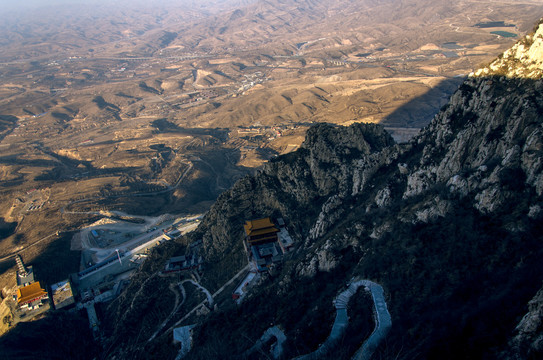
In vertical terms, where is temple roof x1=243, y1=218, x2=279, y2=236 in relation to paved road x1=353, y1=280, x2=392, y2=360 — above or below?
below

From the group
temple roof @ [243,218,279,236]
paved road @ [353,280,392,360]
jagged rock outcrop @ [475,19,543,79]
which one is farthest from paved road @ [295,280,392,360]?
jagged rock outcrop @ [475,19,543,79]

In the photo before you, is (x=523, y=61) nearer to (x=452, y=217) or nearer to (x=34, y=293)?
(x=452, y=217)

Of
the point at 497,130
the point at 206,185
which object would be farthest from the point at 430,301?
the point at 206,185

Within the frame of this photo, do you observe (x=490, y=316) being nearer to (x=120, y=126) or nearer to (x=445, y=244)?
(x=445, y=244)

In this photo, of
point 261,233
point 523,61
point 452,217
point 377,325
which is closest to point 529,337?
point 377,325

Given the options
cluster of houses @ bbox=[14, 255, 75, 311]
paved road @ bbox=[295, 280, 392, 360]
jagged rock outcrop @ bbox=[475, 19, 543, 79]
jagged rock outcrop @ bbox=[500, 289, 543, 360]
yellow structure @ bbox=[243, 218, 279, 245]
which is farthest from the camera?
cluster of houses @ bbox=[14, 255, 75, 311]

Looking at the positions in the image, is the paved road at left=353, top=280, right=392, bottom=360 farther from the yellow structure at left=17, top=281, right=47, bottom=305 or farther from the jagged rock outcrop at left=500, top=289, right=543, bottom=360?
the yellow structure at left=17, top=281, right=47, bottom=305

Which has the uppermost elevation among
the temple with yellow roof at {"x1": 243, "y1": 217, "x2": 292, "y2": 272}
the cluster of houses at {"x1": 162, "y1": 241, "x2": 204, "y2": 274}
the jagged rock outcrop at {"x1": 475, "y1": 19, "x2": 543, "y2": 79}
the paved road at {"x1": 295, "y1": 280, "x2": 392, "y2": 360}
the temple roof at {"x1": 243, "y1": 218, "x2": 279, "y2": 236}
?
the jagged rock outcrop at {"x1": 475, "y1": 19, "x2": 543, "y2": 79}

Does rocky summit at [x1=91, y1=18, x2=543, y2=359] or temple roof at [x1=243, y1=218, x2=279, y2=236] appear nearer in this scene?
rocky summit at [x1=91, y1=18, x2=543, y2=359]

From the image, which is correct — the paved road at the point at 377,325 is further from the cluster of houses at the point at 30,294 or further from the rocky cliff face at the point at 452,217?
the cluster of houses at the point at 30,294
